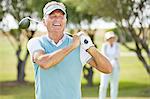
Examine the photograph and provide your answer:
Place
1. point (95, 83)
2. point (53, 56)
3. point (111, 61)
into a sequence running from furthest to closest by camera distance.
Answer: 1. point (95, 83)
2. point (111, 61)
3. point (53, 56)

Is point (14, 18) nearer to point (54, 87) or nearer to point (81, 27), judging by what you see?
point (81, 27)

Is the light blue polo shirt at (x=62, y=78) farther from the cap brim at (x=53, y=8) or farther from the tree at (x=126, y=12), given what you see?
the tree at (x=126, y=12)

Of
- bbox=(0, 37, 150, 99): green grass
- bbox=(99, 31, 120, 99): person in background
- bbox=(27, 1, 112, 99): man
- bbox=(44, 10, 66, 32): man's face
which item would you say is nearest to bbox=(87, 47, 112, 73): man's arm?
bbox=(27, 1, 112, 99): man

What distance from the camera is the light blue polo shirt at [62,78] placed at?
10.9 feet

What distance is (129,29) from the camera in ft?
47.0

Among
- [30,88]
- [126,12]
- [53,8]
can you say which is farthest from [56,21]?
[30,88]

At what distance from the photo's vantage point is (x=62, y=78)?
3314 millimetres

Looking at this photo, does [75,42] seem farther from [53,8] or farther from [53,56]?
[53,8]

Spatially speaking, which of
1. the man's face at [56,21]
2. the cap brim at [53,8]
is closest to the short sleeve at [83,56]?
the man's face at [56,21]

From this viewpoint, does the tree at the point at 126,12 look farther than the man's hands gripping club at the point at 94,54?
Yes

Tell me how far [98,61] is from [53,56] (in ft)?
1.21

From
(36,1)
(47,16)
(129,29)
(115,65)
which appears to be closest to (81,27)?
(36,1)

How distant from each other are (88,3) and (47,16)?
10.6m

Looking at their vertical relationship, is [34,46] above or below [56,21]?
below
